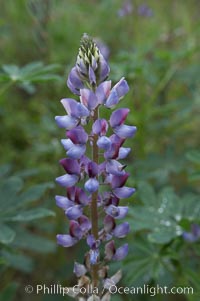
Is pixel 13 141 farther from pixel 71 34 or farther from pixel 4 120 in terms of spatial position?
pixel 71 34

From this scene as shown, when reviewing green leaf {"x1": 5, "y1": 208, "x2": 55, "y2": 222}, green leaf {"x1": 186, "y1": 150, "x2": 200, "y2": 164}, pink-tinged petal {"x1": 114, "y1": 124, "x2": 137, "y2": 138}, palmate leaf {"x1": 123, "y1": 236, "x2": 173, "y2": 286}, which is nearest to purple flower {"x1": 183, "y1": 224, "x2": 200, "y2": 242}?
palmate leaf {"x1": 123, "y1": 236, "x2": 173, "y2": 286}

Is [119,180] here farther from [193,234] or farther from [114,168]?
[193,234]

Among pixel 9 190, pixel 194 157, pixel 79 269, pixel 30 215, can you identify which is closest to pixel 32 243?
pixel 9 190

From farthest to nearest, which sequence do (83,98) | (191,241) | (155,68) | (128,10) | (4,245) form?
(128,10), (155,68), (191,241), (4,245), (83,98)

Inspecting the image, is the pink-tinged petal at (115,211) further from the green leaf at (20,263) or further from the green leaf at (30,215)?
the green leaf at (20,263)

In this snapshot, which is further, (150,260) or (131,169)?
(131,169)

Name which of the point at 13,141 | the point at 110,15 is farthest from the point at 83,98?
the point at 110,15
